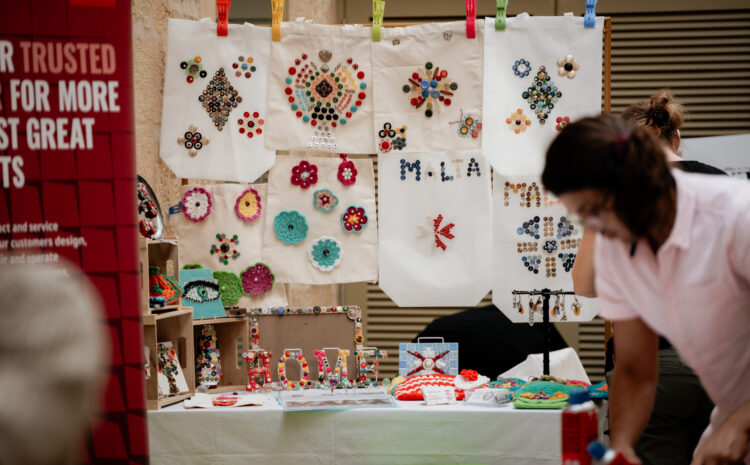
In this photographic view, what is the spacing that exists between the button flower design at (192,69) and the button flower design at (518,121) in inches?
52.0

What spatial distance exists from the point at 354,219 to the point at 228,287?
0.62 m

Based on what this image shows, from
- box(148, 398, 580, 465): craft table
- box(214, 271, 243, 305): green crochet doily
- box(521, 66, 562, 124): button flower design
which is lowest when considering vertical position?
box(148, 398, 580, 465): craft table

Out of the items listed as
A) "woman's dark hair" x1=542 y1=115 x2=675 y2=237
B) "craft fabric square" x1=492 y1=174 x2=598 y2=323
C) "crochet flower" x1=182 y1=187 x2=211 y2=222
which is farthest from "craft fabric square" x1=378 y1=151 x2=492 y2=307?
"woman's dark hair" x1=542 y1=115 x2=675 y2=237

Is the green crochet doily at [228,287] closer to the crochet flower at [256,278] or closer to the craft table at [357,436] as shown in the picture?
the crochet flower at [256,278]

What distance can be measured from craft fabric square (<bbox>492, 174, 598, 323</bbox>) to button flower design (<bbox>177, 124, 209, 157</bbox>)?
1.31 meters

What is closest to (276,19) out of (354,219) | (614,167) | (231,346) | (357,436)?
(354,219)

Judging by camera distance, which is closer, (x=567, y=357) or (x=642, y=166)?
(x=642, y=166)

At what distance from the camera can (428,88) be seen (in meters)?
3.35

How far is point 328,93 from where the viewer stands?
3.38m

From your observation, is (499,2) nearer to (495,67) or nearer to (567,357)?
(495,67)

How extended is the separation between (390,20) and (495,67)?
215cm

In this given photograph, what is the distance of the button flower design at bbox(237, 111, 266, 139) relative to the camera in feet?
11.1

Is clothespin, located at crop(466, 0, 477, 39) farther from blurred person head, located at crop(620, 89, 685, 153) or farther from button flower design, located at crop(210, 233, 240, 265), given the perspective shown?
button flower design, located at crop(210, 233, 240, 265)

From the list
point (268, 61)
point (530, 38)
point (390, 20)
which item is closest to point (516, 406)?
point (530, 38)
